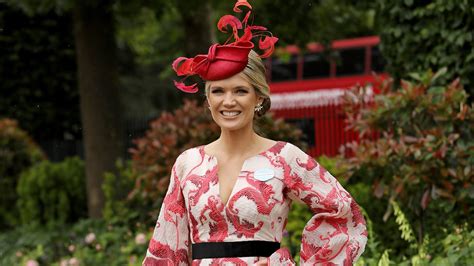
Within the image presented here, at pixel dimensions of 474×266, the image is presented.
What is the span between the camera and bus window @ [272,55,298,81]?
22.6 meters

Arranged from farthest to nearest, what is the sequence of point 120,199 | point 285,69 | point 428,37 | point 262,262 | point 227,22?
point 285,69 → point 120,199 → point 428,37 → point 227,22 → point 262,262

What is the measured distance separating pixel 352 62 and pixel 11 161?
9825mm

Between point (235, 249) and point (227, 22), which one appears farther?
point (227, 22)

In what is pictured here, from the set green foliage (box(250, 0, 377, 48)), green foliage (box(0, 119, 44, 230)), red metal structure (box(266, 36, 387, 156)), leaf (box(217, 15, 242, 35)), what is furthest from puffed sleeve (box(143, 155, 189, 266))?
red metal structure (box(266, 36, 387, 156))

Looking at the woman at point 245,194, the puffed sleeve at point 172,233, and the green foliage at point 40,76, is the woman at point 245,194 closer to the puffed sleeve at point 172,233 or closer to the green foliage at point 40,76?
the puffed sleeve at point 172,233

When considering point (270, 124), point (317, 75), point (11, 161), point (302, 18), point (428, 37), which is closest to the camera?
point (428, 37)

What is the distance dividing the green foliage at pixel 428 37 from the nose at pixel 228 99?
A: 4222mm

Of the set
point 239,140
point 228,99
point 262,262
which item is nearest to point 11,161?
point 239,140

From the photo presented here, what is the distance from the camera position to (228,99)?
13.1 feet

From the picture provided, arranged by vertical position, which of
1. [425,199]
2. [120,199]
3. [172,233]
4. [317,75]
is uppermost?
[172,233]

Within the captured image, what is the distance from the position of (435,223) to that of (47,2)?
5495 millimetres

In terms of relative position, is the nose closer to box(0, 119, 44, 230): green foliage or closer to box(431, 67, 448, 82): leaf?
box(431, 67, 448, 82): leaf

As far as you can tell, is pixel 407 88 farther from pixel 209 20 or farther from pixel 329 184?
pixel 209 20

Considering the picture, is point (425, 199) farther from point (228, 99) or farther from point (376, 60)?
point (376, 60)
